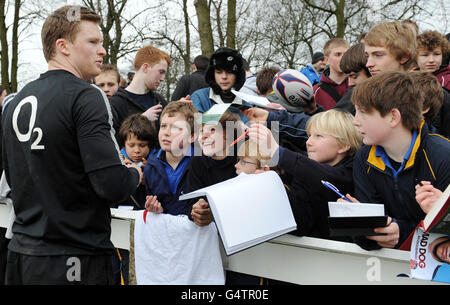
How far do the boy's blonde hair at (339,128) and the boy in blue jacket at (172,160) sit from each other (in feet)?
3.75

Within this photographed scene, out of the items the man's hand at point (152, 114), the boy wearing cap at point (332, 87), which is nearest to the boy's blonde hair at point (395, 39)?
the boy wearing cap at point (332, 87)

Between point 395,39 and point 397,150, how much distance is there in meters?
1.20

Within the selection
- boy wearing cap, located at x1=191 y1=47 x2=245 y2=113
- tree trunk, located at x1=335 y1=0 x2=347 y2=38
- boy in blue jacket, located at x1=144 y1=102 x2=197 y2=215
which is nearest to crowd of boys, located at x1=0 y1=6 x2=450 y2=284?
boy in blue jacket, located at x1=144 y1=102 x2=197 y2=215

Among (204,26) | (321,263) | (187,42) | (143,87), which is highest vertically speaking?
(187,42)

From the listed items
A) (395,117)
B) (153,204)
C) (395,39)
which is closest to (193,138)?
(153,204)

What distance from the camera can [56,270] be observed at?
2.50m

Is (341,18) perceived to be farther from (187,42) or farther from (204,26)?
(204,26)

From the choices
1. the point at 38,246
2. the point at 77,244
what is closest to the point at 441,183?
the point at 77,244

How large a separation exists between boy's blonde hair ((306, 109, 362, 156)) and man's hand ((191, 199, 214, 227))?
2.87ft

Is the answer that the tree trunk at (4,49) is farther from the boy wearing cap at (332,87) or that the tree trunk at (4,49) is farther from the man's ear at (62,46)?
the man's ear at (62,46)

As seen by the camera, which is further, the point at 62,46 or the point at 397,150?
the point at 62,46

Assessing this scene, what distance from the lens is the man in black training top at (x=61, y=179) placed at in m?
2.50

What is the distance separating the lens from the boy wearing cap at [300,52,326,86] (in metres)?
5.78
